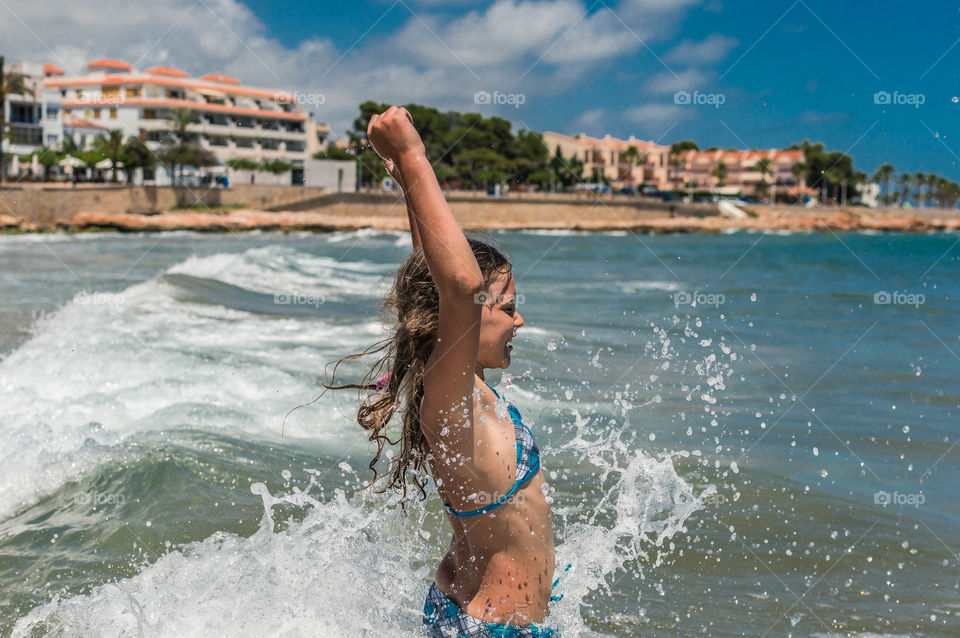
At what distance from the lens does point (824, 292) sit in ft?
70.7

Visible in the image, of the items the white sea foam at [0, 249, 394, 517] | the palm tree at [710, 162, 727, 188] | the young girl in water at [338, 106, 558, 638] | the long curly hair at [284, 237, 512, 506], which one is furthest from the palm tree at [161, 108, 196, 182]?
the young girl in water at [338, 106, 558, 638]

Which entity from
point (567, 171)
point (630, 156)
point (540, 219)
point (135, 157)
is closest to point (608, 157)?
point (630, 156)

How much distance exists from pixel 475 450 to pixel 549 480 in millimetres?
3197

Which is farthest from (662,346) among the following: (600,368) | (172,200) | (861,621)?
(172,200)

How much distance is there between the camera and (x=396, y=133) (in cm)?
200

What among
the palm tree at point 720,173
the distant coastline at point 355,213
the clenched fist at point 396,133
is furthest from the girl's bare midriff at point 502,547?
the palm tree at point 720,173

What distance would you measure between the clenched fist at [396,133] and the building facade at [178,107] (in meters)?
78.0

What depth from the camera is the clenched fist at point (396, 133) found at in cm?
200

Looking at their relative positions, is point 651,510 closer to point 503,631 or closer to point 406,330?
point 503,631

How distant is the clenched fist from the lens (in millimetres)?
1999

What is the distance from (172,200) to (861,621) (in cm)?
7039

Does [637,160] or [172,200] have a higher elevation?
[637,160]

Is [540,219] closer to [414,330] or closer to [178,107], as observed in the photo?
[178,107]

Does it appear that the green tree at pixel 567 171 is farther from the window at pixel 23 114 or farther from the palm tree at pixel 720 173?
the window at pixel 23 114
